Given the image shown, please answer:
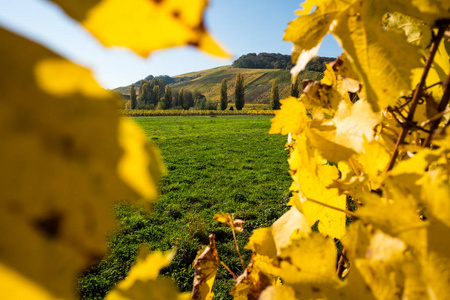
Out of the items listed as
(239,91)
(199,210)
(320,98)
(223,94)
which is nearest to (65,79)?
(320,98)

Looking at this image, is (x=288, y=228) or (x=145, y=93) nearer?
(x=288, y=228)

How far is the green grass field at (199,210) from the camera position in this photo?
2.87 metres

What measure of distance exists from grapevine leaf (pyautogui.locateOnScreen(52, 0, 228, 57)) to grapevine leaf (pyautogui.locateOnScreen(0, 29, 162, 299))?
A: 0.10ft

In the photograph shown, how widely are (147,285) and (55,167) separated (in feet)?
0.77

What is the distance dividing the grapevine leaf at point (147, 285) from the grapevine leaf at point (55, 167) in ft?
0.66

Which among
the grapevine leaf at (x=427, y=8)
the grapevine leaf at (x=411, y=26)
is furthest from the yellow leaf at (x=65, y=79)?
the grapevine leaf at (x=411, y=26)

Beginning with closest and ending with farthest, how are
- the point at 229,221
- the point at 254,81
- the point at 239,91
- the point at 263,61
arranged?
the point at 229,221 < the point at 239,91 < the point at 254,81 < the point at 263,61

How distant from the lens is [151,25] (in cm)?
Answer: 17

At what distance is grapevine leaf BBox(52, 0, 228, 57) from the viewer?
157 mm

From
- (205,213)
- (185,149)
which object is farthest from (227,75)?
(205,213)

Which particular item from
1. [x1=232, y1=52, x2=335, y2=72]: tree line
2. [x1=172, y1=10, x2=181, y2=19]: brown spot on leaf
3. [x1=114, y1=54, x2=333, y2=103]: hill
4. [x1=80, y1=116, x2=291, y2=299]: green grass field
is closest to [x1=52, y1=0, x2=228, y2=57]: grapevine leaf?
[x1=172, y1=10, x2=181, y2=19]: brown spot on leaf

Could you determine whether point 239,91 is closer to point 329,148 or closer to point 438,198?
point 329,148

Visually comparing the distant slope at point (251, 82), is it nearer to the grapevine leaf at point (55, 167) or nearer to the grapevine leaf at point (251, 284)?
the grapevine leaf at point (251, 284)

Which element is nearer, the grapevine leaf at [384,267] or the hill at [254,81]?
the grapevine leaf at [384,267]
